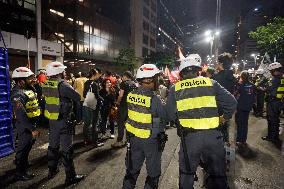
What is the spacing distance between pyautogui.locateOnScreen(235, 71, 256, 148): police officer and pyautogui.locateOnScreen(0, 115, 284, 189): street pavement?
17.8 inches

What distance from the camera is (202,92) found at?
365 cm

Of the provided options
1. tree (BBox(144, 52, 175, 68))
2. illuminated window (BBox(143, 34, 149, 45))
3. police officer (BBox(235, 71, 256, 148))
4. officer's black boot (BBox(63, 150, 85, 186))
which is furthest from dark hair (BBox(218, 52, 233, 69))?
illuminated window (BBox(143, 34, 149, 45))

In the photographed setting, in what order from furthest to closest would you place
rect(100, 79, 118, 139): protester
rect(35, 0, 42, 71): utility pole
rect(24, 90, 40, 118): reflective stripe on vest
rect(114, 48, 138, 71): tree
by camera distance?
rect(114, 48, 138, 71): tree
rect(35, 0, 42, 71): utility pole
rect(100, 79, 118, 139): protester
rect(24, 90, 40, 118): reflective stripe on vest

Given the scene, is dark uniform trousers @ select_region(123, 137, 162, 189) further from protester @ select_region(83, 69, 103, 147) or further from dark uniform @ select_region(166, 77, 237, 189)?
protester @ select_region(83, 69, 103, 147)

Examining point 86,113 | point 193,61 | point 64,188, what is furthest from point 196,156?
point 86,113

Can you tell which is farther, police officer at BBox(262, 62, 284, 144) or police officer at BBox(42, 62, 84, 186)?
police officer at BBox(262, 62, 284, 144)

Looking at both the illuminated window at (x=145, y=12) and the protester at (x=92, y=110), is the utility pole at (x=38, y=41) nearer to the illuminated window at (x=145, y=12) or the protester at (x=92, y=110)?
the protester at (x=92, y=110)

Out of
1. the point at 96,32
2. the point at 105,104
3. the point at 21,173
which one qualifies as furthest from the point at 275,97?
the point at 96,32

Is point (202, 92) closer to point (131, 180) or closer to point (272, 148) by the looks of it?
point (131, 180)

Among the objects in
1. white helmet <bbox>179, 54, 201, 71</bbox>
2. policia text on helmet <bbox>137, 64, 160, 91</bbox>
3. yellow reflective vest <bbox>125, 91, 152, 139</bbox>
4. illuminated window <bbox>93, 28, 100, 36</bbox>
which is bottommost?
yellow reflective vest <bbox>125, 91, 152, 139</bbox>

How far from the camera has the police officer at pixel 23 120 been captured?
5516 millimetres

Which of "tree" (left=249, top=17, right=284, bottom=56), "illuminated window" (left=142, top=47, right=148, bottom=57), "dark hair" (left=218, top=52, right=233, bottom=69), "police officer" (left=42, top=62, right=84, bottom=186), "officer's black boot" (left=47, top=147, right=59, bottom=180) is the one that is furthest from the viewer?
"illuminated window" (left=142, top=47, right=148, bottom=57)

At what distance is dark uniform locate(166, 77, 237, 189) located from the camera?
358 centimetres

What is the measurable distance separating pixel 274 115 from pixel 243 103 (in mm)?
1530
